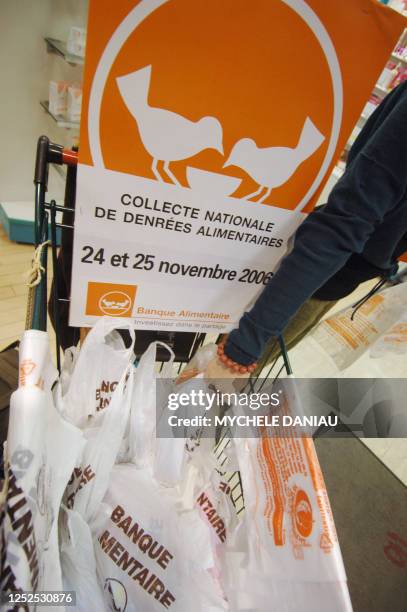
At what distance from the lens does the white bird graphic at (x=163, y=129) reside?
0.41 m

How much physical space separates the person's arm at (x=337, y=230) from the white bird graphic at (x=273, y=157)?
0.07 meters

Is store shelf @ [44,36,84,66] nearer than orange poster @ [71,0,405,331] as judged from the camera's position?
No

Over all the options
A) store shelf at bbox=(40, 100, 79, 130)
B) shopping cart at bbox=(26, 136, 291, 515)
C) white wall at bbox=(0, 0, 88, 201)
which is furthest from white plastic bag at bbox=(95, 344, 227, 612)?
white wall at bbox=(0, 0, 88, 201)

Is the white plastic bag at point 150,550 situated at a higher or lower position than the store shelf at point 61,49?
lower

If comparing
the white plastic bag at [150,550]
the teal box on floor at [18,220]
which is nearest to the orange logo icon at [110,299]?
the white plastic bag at [150,550]

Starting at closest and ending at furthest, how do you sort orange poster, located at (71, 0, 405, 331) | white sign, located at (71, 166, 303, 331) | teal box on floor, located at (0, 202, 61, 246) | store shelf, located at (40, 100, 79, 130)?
orange poster, located at (71, 0, 405, 331)
white sign, located at (71, 166, 303, 331)
store shelf, located at (40, 100, 79, 130)
teal box on floor, located at (0, 202, 61, 246)

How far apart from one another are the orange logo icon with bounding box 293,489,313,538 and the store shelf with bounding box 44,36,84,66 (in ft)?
5.80

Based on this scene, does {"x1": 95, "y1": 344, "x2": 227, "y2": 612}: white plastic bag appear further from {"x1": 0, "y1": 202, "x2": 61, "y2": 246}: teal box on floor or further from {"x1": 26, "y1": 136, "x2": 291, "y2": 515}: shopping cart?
{"x1": 0, "y1": 202, "x2": 61, "y2": 246}: teal box on floor

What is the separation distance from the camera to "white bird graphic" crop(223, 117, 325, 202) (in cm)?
48

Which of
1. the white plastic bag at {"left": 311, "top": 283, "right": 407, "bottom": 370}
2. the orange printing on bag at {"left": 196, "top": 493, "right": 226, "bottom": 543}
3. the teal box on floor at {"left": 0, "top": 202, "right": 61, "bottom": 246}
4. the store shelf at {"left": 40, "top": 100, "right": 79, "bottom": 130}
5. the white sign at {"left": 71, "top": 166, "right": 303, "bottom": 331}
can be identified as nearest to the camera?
the white sign at {"left": 71, "top": 166, "right": 303, "bottom": 331}

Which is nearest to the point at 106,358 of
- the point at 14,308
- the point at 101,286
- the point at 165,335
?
the point at 101,286

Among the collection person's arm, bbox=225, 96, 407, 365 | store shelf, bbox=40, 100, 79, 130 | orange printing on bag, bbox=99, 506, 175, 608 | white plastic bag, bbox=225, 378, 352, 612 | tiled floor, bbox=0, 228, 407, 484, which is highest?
person's arm, bbox=225, 96, 407, 365

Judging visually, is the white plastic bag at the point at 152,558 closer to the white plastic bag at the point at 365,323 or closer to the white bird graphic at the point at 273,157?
the white bird graphic at the point at 273,157

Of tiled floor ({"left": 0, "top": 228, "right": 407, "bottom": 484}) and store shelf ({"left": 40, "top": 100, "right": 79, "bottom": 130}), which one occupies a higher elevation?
store shelf ({"left": 40, "top": 100, "right": 79, "bottom": 130})
